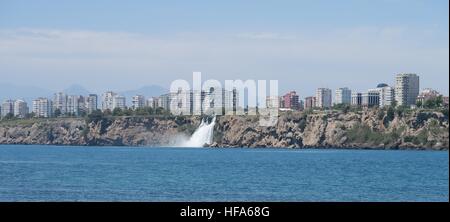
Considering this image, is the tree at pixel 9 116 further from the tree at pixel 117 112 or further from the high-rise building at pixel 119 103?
the tree at pixel 117 112

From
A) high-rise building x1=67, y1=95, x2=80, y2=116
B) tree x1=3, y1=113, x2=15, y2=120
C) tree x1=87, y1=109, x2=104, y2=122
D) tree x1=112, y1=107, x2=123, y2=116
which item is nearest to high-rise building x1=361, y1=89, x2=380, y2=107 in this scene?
tree x1=112, y1=107, x2=123, y2=116

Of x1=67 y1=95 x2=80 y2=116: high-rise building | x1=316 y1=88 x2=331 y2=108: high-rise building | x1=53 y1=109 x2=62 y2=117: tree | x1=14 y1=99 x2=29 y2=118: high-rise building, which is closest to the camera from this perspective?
x1=14 y1=99 x2=29 y2=118: high-rise building

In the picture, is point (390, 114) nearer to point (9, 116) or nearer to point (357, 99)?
point (357, 99)

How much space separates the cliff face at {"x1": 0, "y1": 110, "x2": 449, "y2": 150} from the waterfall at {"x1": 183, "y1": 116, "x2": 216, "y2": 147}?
23.9 inches

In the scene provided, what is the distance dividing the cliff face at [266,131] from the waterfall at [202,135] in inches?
23.9

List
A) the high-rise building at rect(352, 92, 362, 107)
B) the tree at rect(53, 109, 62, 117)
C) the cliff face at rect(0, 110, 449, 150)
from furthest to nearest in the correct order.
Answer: the cliff face at rect(0, 110, 449, 150)
the tree at rect(53, 109, 62, 117)
the high-rise building at rect(352, 92, 362, 107)

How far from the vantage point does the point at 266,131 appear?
A: 83750mm

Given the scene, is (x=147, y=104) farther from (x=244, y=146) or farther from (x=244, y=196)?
(x=244, y=196)

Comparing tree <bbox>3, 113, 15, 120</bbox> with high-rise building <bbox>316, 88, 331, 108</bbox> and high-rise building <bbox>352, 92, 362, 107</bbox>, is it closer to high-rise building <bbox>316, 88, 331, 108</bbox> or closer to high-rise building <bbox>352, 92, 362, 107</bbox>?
high-rise building <bbox>316, 88, 331, 108</bbox>

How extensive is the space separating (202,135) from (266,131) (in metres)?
8.77

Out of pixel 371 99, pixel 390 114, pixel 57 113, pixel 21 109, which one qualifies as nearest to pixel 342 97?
pixel 371 99

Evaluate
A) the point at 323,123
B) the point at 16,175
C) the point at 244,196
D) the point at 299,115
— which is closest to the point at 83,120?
the point at 299,115

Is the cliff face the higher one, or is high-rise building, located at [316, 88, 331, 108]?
high-rise building, located at [316, 88, 331, 108]

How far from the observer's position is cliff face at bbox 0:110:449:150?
66812 millimetres
